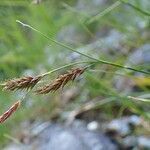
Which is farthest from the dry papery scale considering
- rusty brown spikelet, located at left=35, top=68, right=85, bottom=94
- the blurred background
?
the blurred background

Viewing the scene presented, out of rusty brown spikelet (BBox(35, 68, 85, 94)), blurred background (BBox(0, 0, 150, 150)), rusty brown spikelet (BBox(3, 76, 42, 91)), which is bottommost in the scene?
blurred background (BBox(0, 0, 150, 150))

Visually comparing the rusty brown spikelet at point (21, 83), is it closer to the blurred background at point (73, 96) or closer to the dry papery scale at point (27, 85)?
the dry papery scale at point (27, 85)

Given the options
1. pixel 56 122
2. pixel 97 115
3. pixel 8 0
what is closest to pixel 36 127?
pixel 56 122

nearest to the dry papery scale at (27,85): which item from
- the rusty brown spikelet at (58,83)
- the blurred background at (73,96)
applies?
the rusty brown spikelet at (58,83)

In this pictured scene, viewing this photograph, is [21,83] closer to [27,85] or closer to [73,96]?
[27,85]

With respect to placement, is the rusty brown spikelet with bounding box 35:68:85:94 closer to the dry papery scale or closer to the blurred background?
the dry papery scale

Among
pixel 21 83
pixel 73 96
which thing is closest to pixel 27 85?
pixel 21 83

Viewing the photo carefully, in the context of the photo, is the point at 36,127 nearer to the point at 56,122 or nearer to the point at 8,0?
the point at 56,122

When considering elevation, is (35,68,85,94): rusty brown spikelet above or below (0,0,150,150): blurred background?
above

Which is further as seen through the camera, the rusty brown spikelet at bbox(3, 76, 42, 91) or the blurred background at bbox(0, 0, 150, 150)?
the blurred background at bbox(0, 0, 150, 150)

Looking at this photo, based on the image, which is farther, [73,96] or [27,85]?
[73,96]

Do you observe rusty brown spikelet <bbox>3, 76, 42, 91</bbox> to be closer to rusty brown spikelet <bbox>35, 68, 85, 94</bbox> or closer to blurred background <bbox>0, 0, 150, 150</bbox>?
rusty brown spikelet <bbox>35, 68, 85, 94</bbox>
